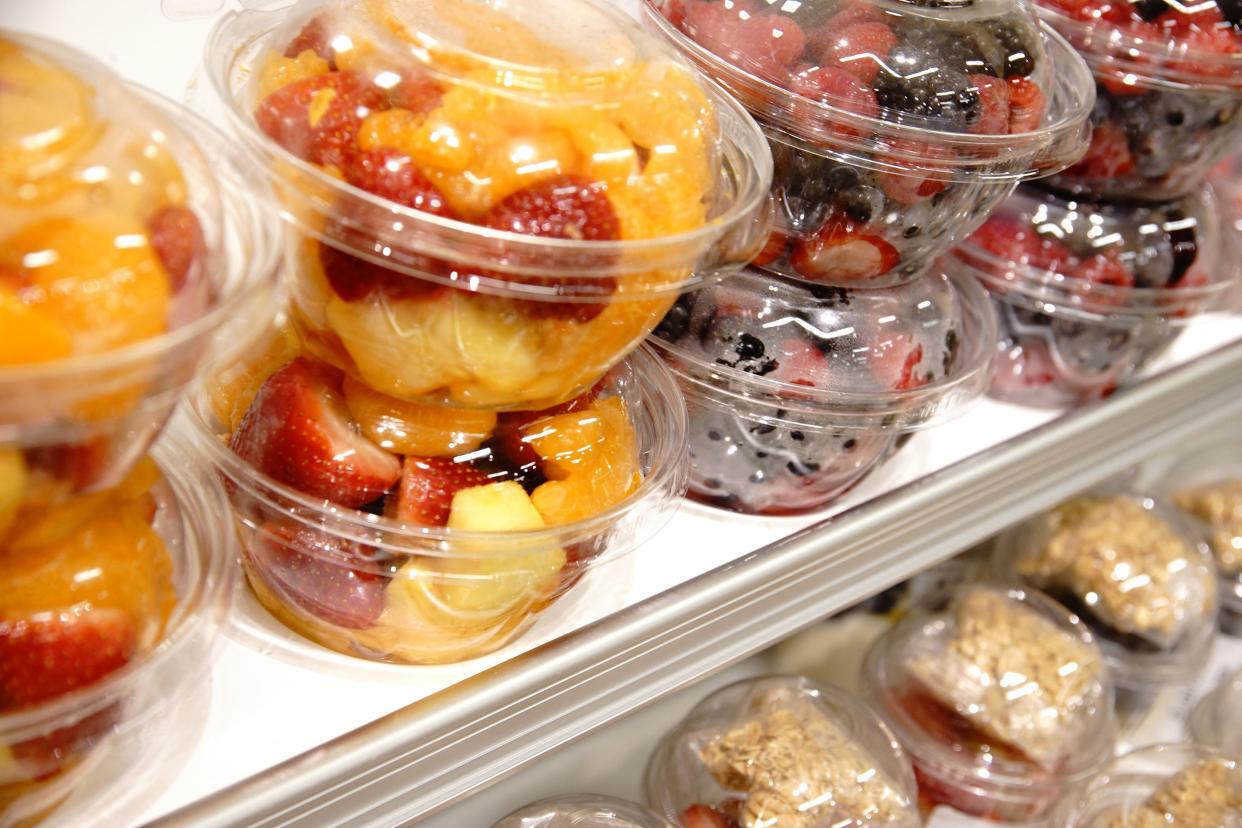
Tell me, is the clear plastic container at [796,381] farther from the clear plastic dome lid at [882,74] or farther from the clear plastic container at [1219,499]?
the clear plastic container at [1219,499]

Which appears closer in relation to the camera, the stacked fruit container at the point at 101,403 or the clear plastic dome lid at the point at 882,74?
A: the stacked fruit container at the point at 101,403

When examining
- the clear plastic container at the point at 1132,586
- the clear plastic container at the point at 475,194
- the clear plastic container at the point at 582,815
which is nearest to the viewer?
the clear plastic container at the point at 475,194

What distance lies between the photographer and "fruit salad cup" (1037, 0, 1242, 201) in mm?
1244

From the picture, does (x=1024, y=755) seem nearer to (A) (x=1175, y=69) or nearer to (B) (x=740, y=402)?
(B) (x=740, y=402)

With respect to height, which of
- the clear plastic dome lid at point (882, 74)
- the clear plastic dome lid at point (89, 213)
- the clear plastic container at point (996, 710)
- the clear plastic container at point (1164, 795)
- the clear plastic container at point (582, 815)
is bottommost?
the clear plastic container at point (1164, 795)

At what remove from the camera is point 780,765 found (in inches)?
45.9

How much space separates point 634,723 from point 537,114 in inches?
34.0

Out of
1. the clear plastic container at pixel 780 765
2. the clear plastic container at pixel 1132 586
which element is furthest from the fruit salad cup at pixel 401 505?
the clear plastic container at pixel 1132 586

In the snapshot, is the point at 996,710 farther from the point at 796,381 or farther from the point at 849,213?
the point at 849,213

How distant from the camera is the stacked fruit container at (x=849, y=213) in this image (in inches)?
38.0

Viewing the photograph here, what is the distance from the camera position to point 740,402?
1.05 metres

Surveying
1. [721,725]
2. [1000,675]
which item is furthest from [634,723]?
[1000,675]

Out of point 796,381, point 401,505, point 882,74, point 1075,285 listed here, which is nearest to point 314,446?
point 401,505

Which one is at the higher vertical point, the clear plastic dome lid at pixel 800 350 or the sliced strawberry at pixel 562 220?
the sliced strawberry at pixel 562 220
